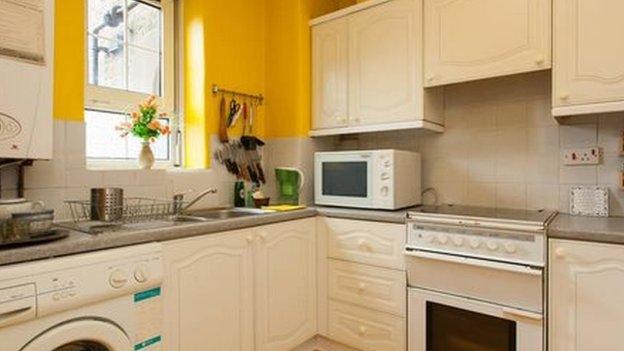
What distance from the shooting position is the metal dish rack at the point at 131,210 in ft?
5.56

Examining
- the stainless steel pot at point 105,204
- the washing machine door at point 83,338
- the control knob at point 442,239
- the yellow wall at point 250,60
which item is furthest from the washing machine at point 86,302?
the control knob at point 442,239

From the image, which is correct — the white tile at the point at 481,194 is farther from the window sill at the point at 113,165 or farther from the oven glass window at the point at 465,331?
the window sill at the point at 113,165

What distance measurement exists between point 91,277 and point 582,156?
216cm

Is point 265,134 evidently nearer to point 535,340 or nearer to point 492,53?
point 492,53

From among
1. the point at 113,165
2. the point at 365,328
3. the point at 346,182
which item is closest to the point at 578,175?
the point at 346,182

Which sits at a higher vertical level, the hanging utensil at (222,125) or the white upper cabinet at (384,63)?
the white upper cabinet at (384,63)

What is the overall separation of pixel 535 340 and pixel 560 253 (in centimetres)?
37

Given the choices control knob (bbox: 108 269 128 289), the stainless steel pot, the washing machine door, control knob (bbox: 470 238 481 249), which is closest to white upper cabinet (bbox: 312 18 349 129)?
control knob (bbox: 470 238 481 249)

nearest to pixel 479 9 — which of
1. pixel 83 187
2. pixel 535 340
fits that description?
pixel 535 340

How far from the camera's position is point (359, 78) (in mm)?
2324

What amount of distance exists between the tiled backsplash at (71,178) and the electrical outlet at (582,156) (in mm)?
2069

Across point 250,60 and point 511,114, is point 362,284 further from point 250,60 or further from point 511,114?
point 250,60

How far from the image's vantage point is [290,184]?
2.41 m

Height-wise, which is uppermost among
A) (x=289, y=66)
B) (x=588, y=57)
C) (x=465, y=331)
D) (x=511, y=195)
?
(x=289, y=66)
